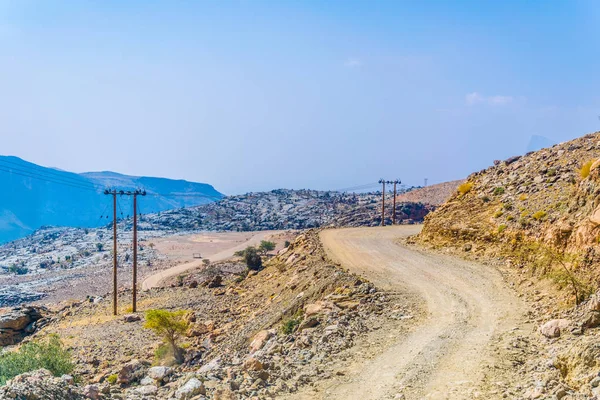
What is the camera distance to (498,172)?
3075 centimetres

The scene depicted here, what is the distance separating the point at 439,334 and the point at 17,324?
30.1m

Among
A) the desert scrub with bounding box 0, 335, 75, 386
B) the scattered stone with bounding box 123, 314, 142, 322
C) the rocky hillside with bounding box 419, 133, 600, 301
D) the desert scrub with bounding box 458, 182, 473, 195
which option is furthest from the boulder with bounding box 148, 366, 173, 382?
the desert scrub with bounding box 458, 182, 473, 195

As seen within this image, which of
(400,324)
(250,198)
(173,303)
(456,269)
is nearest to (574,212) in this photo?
(456,269)

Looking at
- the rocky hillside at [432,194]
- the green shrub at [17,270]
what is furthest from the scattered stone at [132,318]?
the rocky hillside at [432,194]

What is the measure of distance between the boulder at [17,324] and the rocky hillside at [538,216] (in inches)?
1024

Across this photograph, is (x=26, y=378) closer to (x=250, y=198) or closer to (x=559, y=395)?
(x=559, y=395)

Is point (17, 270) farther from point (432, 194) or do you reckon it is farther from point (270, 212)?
point (432, 194)

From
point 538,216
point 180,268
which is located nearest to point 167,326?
point 538,216

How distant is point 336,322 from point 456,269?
8257mm

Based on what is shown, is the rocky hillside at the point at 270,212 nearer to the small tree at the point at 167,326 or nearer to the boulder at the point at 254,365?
the small tree at the point at 167,326

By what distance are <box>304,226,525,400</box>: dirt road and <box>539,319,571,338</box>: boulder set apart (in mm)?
946

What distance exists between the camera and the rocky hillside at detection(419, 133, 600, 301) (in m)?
14.4

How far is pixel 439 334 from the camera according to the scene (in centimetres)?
1210

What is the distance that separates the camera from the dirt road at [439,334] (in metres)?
9.22
